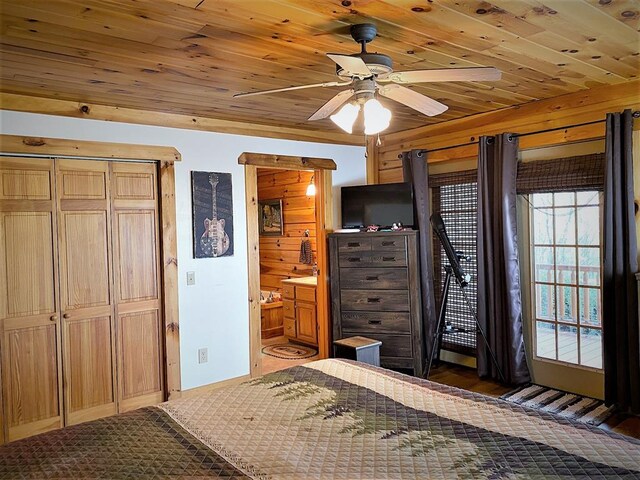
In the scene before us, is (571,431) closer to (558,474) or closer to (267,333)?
(558,474)

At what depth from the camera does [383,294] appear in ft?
15.1

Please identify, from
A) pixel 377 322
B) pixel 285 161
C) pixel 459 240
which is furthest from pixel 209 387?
pixel 459 240

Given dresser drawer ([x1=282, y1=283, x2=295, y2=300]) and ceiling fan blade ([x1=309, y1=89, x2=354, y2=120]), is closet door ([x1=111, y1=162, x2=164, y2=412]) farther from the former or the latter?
dresser drawer ([x1=282, y1=283, x2=295, y2=300])

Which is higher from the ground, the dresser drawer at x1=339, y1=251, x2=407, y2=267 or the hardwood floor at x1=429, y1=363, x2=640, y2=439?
the dresser drawer at x1=339, y1=251, x2=407, y2=267

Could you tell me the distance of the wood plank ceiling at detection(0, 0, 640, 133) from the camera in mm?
2145

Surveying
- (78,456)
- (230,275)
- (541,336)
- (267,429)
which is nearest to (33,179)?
(230,275)

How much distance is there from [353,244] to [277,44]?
2.47 metres

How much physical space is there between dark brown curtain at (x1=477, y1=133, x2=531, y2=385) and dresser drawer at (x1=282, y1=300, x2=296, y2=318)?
7.08ft

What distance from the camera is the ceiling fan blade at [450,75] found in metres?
2.09

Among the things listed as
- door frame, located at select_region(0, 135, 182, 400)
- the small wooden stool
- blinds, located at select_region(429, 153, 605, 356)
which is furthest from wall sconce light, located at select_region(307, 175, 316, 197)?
the small wooden stool

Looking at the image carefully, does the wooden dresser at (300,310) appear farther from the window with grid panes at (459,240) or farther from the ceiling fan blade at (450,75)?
the ceiling fan blade at (450,75)

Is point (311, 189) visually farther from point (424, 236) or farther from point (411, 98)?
point (411, 98)

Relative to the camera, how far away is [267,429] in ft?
6.24

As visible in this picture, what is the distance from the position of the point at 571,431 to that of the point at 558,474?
34 cm
